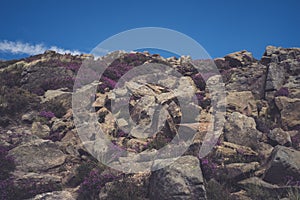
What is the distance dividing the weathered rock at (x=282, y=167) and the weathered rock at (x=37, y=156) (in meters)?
8.39

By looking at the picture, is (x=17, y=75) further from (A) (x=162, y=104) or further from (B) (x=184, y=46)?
(B) (x=184, y=46)

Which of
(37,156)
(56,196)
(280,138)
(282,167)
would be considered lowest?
(56,196)

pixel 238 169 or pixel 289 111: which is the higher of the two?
→ pixel 289 111

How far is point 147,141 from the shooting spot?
Answer: 1384cm

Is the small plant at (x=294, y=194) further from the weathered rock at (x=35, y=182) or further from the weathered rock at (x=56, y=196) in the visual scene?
the weathered rock at (x=35, y=182)

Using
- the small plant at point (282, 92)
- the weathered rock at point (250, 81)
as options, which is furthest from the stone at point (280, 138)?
the weathered rock at point (250, 81)

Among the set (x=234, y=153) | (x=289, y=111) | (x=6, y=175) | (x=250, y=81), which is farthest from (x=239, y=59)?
(x=6, y=175)

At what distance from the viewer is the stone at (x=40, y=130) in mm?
15121

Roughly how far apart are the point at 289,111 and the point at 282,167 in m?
7.00

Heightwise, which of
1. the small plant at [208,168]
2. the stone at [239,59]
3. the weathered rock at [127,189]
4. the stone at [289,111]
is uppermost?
the stone at [239,59]

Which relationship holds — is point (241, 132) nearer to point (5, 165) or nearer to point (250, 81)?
point (250, 81)

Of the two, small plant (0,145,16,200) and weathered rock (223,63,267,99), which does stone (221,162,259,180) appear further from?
weathered rock (223,63,267,99)

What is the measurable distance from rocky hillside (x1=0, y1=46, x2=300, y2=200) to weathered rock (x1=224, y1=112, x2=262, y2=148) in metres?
0.05

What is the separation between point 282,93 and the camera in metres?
18.7
